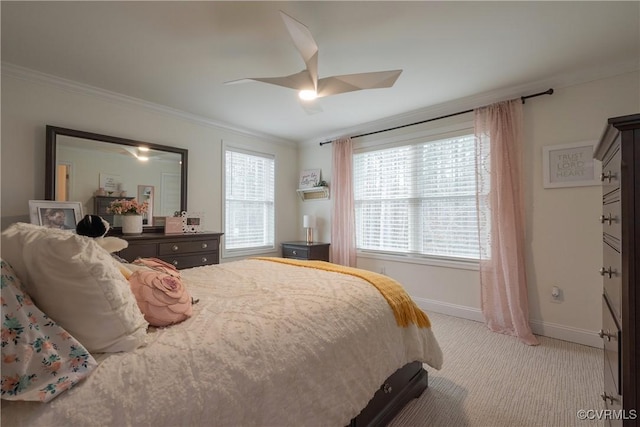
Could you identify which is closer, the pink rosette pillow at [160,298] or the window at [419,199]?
the pink rosette pillow at [160,298]

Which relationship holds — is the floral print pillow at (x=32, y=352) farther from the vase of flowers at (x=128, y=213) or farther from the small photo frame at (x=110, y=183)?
the small photo frame at (x=110, y=183)

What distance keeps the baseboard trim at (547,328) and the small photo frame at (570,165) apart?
135 cm

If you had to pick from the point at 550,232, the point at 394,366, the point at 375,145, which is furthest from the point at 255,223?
the point at 550,232

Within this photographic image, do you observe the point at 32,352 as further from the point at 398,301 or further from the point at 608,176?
the point at 608,176

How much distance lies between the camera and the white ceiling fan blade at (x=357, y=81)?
6.50 feet

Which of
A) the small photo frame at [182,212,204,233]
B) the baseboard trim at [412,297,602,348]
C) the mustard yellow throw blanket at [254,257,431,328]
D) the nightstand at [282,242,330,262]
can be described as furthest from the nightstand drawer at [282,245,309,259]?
the mustard yellow throw blanket at [254,257,431,328]

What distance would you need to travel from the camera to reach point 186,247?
3.12 m

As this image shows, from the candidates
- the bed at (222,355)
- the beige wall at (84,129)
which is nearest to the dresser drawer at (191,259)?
the beige wall at (84,129)

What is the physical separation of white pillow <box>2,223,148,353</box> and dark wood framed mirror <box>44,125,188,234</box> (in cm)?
226

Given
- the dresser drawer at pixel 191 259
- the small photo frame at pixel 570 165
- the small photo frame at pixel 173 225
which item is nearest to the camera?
the small photo frame at pixel 570 165

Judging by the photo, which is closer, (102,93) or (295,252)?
(102,93)

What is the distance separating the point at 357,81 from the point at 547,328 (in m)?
2.95

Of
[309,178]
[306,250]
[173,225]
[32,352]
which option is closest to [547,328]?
[306,250]

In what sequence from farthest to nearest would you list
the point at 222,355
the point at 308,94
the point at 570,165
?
1. the point at 570,165
2. the point at 308,94
3. the point at 222,355
